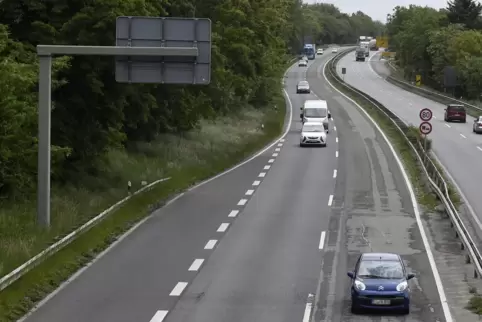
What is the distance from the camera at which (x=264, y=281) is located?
19656mm

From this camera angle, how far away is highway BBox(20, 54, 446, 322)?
17.2 metres

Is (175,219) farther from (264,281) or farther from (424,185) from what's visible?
(424,185)

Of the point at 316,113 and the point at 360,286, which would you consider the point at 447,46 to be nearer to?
the point at 316,113

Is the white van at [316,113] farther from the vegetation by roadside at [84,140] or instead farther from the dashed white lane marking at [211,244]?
the dashed white lane marking at [211,244]

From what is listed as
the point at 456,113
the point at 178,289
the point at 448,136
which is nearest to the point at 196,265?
the point at 178,289

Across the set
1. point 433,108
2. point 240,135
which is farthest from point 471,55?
point 240,135

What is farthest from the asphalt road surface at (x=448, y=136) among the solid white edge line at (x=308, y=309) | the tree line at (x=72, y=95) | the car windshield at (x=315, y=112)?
the tree line at (x=72, y=95)

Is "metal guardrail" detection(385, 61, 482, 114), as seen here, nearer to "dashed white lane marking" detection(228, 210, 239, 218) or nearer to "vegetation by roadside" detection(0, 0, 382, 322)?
"vegetation by roadside" detection(0, 0, 382, 322)

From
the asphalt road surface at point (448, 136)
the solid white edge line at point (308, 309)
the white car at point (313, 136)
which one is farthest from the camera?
the white car at point (313, 136)

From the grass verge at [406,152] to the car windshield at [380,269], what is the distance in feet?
43.1

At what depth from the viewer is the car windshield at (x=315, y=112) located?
2424 inches

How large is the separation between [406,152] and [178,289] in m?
30.7

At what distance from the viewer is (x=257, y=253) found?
75.0ft

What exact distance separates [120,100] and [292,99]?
2422 inches
